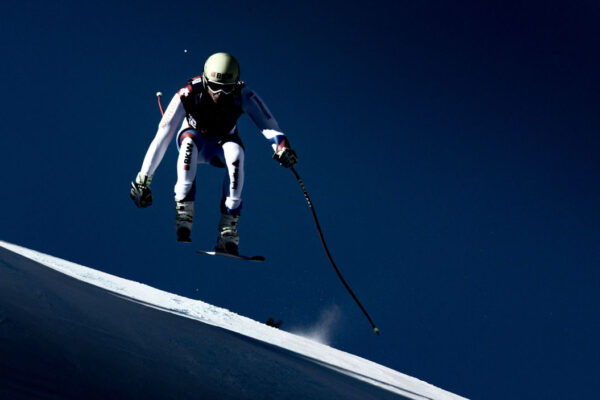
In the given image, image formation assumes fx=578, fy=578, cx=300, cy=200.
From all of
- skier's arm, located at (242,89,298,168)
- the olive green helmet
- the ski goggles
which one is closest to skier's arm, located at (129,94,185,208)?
the ski goggles

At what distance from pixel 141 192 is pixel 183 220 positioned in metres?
0.48

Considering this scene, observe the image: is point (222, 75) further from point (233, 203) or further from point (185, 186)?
point (233, 203)

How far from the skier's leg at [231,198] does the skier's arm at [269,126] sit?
0.36m

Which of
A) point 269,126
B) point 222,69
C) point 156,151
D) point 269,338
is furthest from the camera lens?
point 269,338

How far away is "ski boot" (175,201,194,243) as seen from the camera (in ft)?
18.2

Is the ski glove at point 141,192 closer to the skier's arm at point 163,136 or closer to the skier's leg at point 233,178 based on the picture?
the skier's arm at point 163,136

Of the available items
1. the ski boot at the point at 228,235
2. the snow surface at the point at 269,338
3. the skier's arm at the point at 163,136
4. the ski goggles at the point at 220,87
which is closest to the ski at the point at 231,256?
the ski boot at the point at 228,235

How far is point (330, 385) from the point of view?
A: 6.16 metres

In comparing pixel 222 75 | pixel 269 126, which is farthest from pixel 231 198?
pixel 222 75

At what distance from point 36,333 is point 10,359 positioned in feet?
1.99

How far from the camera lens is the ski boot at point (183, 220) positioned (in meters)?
5.54

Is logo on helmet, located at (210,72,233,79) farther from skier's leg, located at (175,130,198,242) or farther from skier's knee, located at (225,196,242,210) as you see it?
skier's knee, located at (225,196,242,210)

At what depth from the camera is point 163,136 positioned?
567cm

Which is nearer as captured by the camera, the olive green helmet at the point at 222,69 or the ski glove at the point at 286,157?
the olive green helmet at the point at 222,69
